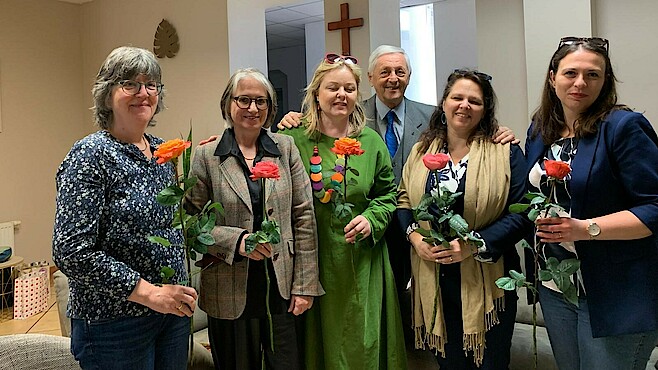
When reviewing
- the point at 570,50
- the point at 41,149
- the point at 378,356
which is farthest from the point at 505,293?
the point at 41,149

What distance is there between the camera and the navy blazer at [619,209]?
155 cm

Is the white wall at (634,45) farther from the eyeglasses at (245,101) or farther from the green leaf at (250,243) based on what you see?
the green leaf at (250,243)

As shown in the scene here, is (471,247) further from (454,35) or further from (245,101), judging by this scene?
(454,35)

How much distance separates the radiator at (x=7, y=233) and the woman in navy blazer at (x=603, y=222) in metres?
5.45

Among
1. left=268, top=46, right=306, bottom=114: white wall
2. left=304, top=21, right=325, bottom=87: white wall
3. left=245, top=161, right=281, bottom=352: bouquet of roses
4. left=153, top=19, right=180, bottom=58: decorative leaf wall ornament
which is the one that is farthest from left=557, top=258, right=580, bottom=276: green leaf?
left=268, top=46, right=306, bottom=114: white wall

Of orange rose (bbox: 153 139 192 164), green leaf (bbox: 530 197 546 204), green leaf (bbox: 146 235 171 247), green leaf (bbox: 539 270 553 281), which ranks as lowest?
green leaf (bbox: 539 270 553 281)

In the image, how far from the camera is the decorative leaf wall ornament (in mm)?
5652

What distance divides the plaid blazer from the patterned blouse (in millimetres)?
343

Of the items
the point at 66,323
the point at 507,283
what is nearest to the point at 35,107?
the point at 66,323

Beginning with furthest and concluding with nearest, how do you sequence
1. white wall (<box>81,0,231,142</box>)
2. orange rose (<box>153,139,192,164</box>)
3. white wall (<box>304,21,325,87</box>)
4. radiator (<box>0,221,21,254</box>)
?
white wall (<box>304,21,325,87</box>) → radiator (<box>0,221,21,254</box>) → white wall (<box>81,0,231,142</box>) → orange rose (<box>153,139,192,164</box>)

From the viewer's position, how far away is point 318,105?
218 cm

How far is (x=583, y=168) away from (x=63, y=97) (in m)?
6.00

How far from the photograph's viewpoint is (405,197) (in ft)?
7.03

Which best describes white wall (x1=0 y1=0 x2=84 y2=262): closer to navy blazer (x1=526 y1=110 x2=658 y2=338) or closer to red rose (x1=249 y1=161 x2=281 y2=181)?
red rose (x1=249 y1=161 x2=281 y2=181)
